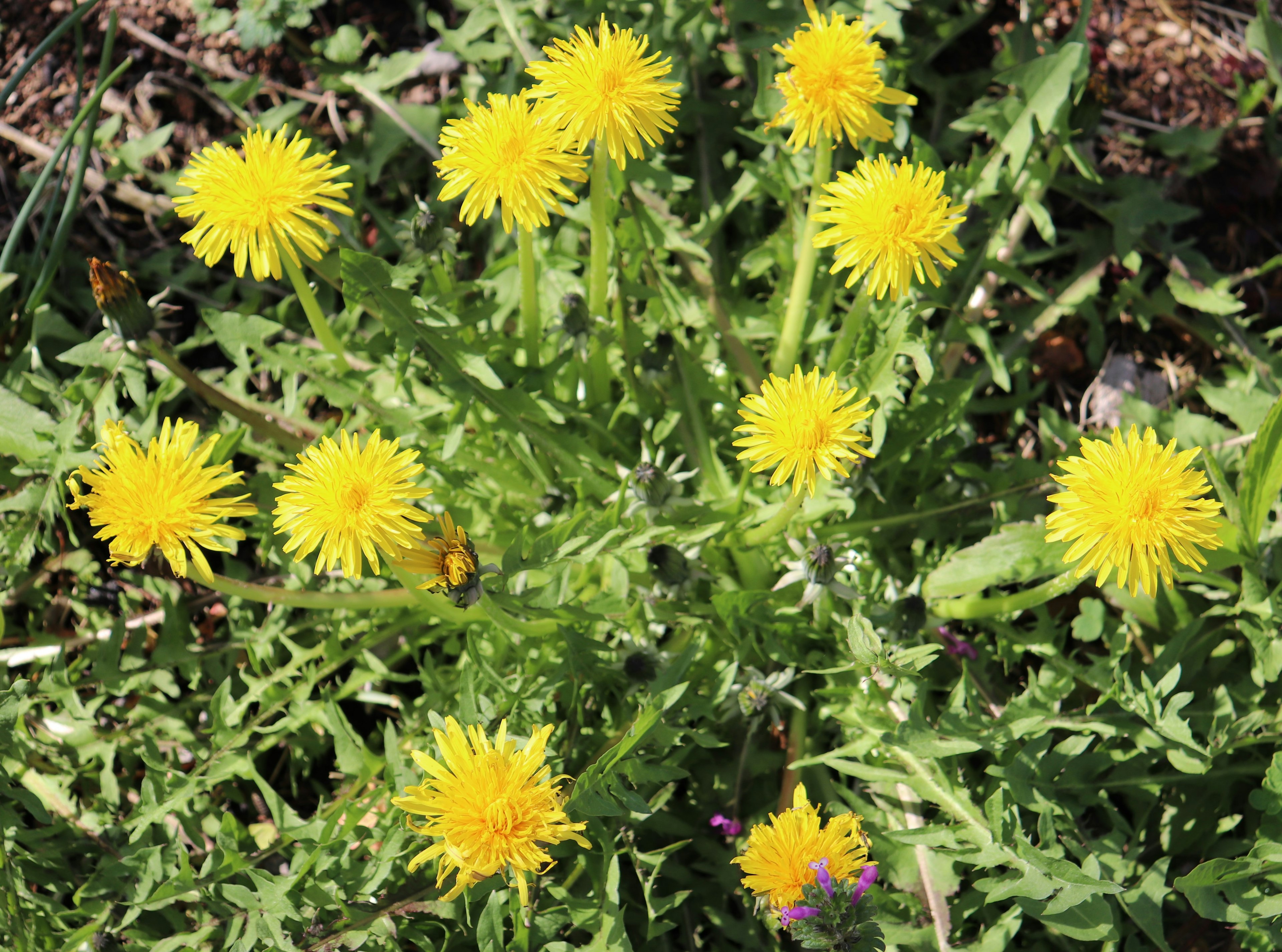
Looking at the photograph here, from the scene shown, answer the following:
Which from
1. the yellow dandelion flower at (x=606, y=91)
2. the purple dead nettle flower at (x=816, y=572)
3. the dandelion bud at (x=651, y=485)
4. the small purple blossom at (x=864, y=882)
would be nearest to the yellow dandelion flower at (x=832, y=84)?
the yellow dandelion flower at (x=606, y=91)

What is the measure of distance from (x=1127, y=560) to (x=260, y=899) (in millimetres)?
2187

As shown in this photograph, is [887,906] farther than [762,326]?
No

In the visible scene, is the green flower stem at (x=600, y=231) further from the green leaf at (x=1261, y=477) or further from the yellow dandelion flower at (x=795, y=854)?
the green leaf at (x=1261, y=477)

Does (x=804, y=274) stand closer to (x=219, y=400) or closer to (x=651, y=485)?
(x=651, y=485)

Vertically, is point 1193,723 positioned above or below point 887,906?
above

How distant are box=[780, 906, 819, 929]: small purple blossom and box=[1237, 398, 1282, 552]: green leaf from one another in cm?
159

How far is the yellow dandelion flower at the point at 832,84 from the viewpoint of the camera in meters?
2.41

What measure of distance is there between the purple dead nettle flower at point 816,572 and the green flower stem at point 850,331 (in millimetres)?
611

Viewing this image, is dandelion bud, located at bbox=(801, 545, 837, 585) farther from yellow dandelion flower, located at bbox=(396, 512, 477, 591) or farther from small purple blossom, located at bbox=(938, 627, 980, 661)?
yellow dandelion flower, located at bbox=(396, 512, 477, 591)

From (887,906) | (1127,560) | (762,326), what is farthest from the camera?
(762,326)

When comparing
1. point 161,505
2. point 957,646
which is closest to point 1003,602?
point 957,646

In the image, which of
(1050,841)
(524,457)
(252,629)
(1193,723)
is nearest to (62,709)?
(252,629)

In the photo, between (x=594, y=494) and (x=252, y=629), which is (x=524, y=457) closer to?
(x=594, y=494)

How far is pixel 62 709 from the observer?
2.88 metres
